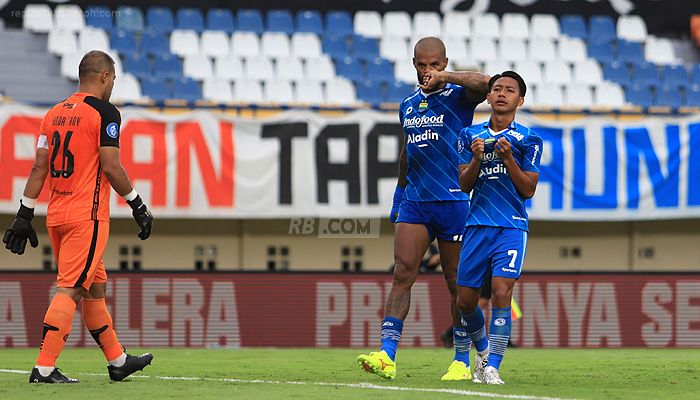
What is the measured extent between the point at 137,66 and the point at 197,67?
106cm

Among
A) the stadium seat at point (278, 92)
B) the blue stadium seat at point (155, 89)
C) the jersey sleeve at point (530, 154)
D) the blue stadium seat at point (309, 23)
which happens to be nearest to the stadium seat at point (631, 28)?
the blue stadium seat at point (309, 23)

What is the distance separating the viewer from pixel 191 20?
76.5ft

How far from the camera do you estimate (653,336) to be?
16.1 m

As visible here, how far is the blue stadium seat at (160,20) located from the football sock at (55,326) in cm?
1577

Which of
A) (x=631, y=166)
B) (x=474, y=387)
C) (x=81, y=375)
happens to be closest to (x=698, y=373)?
(x=474, y=387)

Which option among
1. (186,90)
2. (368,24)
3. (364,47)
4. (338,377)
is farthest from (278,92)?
(338,377)

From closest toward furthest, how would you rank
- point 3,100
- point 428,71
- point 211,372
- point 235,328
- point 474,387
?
point 474,387
point 428,71
point 211,372
point 235,328
point 3,100

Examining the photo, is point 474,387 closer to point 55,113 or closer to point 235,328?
point 55,113

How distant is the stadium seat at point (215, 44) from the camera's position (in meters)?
22.7

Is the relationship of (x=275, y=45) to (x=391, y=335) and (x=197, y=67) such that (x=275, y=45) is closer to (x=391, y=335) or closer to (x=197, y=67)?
(x=197, y=67)

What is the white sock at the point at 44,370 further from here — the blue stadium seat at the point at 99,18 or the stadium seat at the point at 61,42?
the blue stadium seat at the point at 99,18

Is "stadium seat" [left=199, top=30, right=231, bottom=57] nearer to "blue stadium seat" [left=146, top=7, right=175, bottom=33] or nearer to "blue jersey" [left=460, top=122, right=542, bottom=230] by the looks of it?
"blue stadium seat" [left=146, top=7, right=175, bottom=33]

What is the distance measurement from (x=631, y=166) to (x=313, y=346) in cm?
575

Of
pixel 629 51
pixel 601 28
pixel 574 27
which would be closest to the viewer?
pixel 629 51
